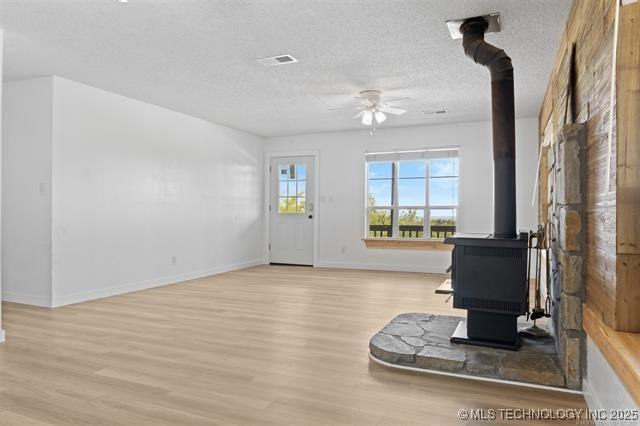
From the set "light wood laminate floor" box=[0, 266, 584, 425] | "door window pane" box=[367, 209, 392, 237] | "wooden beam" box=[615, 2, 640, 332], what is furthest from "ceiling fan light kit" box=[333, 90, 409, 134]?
"wooden beam" box=[615, 2, 640, 332]

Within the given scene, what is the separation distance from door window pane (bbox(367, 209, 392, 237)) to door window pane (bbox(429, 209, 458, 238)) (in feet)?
2.35

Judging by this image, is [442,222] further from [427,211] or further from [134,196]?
[134,196]

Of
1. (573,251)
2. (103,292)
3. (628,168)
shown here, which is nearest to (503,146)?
(573,251)

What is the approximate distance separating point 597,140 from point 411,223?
5.29 meters

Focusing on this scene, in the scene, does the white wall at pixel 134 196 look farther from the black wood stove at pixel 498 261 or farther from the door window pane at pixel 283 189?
Answer: the black wood stove at pixel 498 261

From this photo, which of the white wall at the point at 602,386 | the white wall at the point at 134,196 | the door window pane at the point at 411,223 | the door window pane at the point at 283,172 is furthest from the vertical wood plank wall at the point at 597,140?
the door window pane at the point at 283,172

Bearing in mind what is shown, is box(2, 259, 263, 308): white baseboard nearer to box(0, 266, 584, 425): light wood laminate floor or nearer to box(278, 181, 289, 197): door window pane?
box(0, 266, 584, 425): light wood laminate floor

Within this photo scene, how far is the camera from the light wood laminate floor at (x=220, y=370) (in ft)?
7.09

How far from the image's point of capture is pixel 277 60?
160 inches

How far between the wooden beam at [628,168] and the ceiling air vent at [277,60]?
2.75 meters

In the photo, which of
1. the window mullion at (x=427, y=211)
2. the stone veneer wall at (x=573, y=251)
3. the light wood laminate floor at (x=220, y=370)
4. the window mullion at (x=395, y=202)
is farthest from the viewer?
the window mullion at (x=395, y=202)

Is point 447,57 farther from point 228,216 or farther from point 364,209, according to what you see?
point 228,216

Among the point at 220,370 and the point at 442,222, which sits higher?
the point at 442,222

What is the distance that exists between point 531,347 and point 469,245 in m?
0.78
